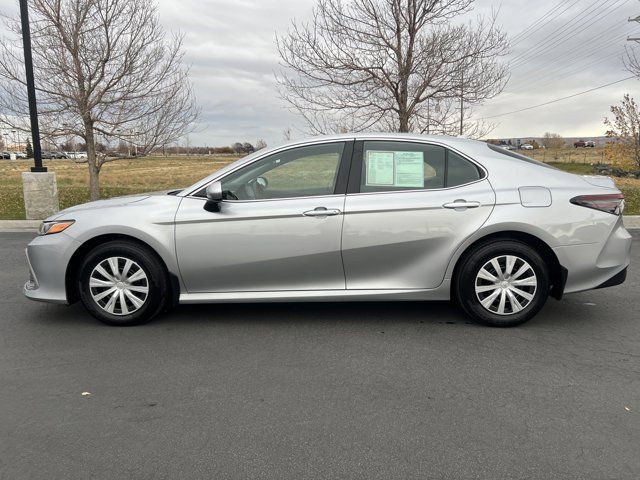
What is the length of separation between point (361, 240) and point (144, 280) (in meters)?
1.83

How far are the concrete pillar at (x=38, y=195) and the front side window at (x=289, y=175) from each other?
7878mm

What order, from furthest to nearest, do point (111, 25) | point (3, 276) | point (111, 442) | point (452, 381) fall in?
point (111, 25), point (3, 276), point (452, 381), point (111, 442)

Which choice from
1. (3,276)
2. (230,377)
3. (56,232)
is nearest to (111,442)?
(230,377)

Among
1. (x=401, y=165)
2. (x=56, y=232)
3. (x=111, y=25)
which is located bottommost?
(x=56, y=232)

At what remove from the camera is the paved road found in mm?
2570

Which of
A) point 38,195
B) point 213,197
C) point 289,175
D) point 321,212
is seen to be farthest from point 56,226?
point 38,195

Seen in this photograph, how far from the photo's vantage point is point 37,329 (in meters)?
4.54

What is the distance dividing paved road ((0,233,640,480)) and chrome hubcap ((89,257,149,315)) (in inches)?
8.5

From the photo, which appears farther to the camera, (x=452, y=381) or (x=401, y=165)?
(x=401, y=165)

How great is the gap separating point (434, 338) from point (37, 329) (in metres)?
3.32

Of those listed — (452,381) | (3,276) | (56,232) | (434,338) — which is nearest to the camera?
(452,381)

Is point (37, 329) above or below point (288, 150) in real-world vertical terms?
below

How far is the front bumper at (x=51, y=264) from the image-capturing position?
175 inches

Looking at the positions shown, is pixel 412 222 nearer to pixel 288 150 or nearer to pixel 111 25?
pixel 288 150
